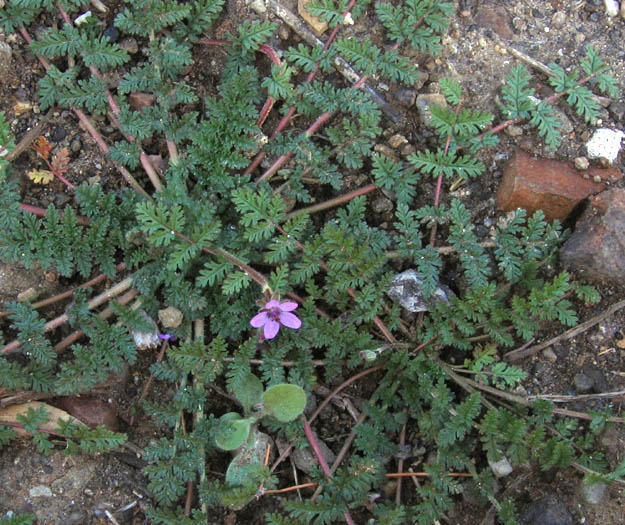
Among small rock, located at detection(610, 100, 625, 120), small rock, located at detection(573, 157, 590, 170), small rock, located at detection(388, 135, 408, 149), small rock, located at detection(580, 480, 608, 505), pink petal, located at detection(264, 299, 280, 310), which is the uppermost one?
small rock, located at detection(610, 100, 625, 120)

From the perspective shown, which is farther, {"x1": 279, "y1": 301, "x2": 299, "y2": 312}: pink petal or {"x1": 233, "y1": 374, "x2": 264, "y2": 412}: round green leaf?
{"x1": 233, "y1": 374, "x2": 264, "y2": 412}: round green leaf

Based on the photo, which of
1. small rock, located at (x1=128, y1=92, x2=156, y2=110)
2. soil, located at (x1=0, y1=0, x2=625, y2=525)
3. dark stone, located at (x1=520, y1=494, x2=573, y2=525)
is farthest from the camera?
small rock, located at (x1=128, y1=92, x2=156, y2=110)

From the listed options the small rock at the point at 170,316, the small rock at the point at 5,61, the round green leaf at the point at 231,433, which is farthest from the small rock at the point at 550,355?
the small rock at the point at 5,61

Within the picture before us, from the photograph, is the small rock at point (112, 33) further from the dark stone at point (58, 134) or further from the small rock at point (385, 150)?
the small rock at point (385, 150)

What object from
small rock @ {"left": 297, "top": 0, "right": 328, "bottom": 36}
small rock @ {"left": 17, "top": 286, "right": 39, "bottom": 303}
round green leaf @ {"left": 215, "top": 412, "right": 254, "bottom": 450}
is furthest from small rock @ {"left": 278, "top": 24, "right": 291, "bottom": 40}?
round green leaf @ {"left": 215, "top": 412, "right": 254, "bottom": 450}

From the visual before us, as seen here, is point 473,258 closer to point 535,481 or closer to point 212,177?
point 535,481

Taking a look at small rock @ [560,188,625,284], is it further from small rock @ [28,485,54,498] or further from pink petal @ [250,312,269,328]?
small rock @ [28,485,54,498]

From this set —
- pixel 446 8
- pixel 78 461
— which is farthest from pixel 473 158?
Result: pixel 78 461

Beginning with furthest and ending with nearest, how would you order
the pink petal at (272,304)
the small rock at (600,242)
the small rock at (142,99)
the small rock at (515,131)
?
the small rock at (142,99) → the small rock at (515,131) → the small rock at (600,242) → the pink petal at (272,304)
